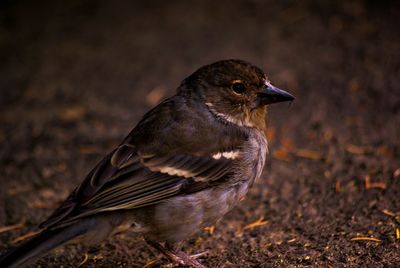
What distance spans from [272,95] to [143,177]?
131 centimetres

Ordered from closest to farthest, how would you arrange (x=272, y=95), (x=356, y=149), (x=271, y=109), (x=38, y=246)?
(x=38, y=246)
(x=272, y=95)
(x=356, y=149)
(x=271, y=109)

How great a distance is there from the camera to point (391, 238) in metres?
4.90

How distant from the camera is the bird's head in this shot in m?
5.06

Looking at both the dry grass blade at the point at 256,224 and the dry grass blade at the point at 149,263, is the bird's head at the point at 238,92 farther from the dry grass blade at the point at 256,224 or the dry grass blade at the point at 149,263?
the dry grass blade at the point at 149,263

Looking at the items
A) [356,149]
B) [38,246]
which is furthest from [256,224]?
[38,246]

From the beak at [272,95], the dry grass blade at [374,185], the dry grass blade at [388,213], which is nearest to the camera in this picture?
the beak at [272,95]

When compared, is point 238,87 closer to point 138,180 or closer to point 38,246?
point 138,180

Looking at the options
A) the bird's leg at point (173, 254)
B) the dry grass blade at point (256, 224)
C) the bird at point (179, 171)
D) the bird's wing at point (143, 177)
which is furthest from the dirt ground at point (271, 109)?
the bird's wing at point (143, 177)

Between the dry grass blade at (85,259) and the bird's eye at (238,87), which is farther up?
the bird's eye at (238,87)

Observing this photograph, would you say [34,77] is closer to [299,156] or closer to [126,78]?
[126,78]

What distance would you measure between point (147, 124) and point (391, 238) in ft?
7.18

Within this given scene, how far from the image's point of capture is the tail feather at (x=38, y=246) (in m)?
4.03

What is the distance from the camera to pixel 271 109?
7496 mm

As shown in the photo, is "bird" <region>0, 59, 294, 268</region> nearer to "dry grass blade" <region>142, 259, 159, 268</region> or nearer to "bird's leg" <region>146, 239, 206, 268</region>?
"bird's leg" <region>146, 239, 206, 268</region>
